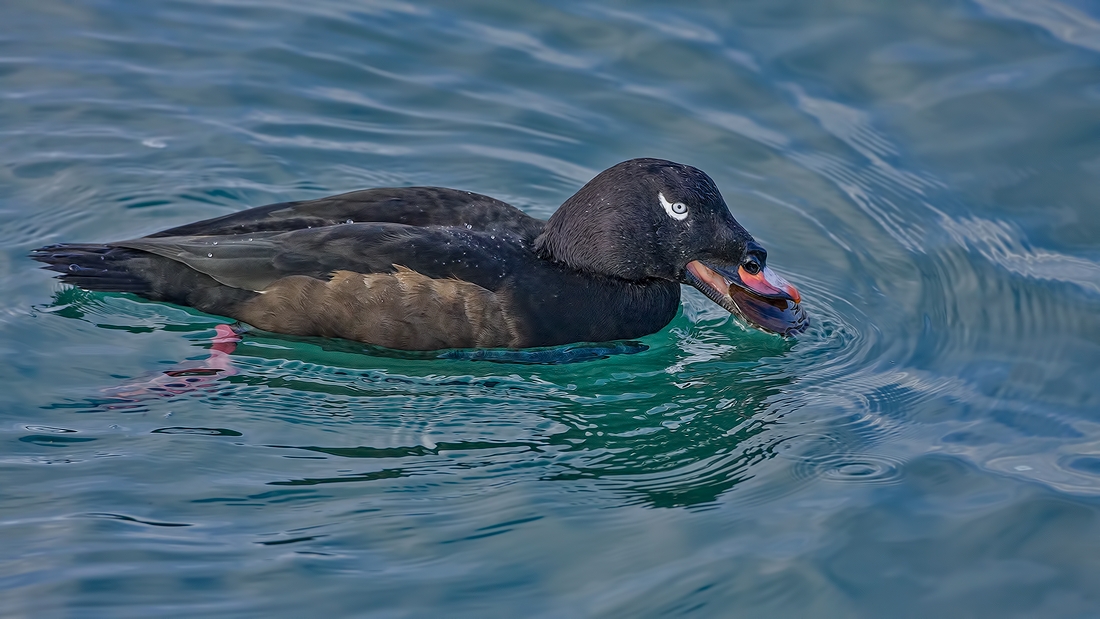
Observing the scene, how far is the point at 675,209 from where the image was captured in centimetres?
663

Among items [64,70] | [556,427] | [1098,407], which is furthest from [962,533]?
[64,70]

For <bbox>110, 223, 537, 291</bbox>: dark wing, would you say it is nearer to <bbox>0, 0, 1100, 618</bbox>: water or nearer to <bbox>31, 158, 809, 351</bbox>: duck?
<bbox>31, 158, 809, 351</bbox>: duck

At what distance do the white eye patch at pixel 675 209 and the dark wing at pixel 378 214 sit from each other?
2.69 ft

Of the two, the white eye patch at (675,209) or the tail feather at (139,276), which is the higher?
the white eye patch at (675,209)

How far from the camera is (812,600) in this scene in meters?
4.91

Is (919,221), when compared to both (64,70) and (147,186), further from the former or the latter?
(64,70)

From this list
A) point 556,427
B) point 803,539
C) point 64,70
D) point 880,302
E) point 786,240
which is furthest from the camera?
point 64,70

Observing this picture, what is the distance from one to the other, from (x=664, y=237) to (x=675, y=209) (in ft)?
0.56

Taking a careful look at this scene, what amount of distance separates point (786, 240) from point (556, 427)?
8.80 ft

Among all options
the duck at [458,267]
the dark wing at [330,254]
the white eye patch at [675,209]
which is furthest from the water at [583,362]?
the white eye patch at [675,209]

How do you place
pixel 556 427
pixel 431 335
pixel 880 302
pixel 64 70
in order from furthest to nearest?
pixel 64 70
pixel 880 302
pixel 431 335
pixel 556 427

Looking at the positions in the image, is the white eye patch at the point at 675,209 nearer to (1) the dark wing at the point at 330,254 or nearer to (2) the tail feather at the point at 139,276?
(1) the dark wing at the point at 330,254

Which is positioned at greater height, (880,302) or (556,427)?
(880,302)

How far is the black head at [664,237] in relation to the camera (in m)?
6.61
